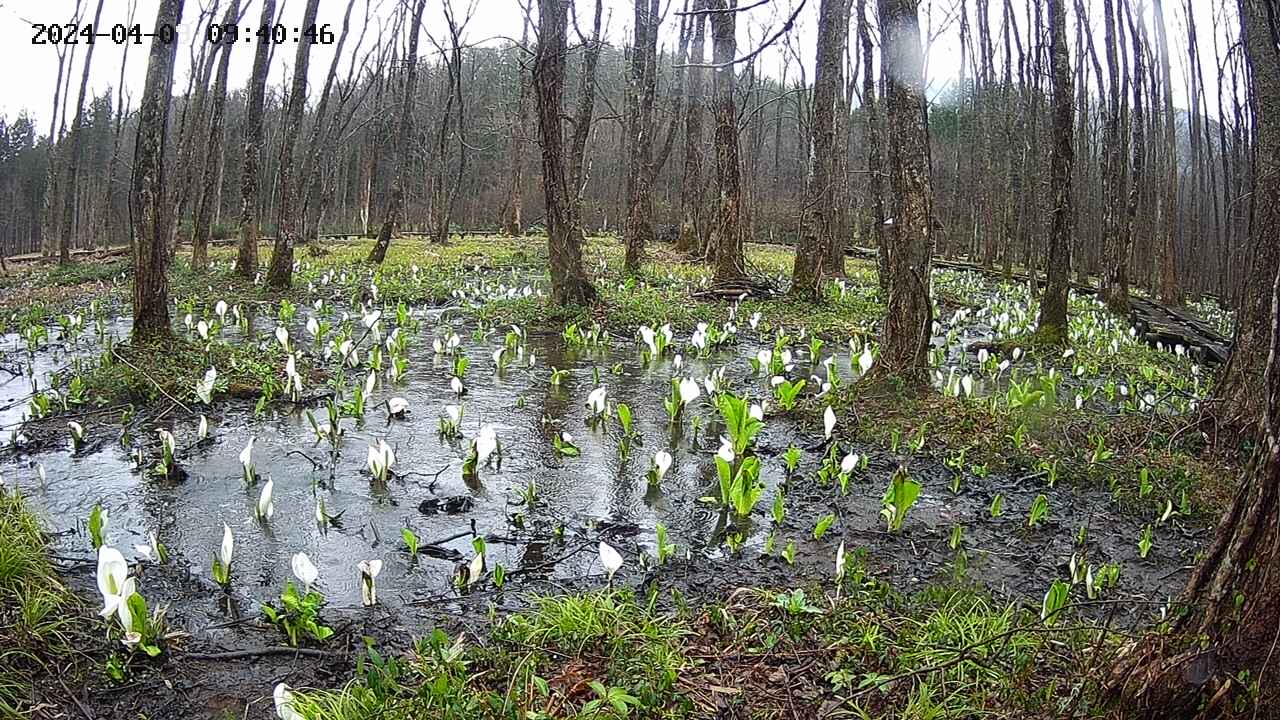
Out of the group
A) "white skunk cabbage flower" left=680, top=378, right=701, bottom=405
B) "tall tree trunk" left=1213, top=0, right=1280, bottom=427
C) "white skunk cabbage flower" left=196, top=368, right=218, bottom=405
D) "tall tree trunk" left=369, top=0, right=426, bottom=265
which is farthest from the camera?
"tall tree trunk" left=369, top=0, right=426, bottom=265

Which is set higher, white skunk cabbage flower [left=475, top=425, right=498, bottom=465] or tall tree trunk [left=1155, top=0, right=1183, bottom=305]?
tall tree trunk [left=1155, top=0, right=1183, bottom=305]

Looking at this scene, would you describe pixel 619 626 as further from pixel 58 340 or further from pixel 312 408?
pixel 58 340

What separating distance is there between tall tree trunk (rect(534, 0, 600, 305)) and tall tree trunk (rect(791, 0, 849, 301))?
3292 millimetres

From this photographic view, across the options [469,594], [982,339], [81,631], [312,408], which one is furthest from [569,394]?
[982,339]

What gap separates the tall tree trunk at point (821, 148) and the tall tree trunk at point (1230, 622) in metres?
9.69

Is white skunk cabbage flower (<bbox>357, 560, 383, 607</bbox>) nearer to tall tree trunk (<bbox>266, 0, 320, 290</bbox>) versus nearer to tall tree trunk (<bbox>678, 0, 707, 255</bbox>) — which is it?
tall tree trunk (<bbox>266, 0, 320, 290</bbox>)

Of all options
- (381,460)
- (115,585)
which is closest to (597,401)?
(381,460)

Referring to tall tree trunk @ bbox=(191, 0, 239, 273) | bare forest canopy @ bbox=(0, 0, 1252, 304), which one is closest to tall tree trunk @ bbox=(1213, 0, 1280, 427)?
bare forest canopy @ bbox=(0, 0, 1252, 304)

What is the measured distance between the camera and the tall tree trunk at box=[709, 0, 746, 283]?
39.6ft

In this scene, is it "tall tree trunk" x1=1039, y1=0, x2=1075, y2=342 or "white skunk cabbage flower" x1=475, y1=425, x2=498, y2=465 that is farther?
"tall tree trunk" x1=1039, y1=0, x2=1075, y2=342

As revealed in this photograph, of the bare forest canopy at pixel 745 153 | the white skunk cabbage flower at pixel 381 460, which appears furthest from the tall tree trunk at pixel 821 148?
the white skunk cabbage flower at pixel 381 460

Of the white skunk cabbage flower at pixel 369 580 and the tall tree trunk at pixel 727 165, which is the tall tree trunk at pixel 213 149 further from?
the white skunk cabbage flower at pixel 369 580

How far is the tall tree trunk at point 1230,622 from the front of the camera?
190 cm

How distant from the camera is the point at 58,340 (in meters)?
8.67
